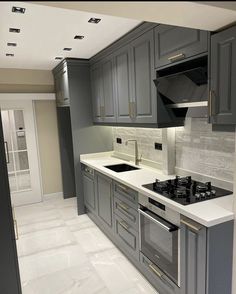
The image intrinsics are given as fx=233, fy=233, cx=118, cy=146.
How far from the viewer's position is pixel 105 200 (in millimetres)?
3043

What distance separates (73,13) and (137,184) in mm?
1631

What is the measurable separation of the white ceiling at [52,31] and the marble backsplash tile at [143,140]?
120 centimetres

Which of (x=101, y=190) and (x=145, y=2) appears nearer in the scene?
(x=145, y=2)

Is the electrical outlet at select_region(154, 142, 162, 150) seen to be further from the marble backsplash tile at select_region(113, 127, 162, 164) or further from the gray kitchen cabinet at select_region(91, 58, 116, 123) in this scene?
the gray kitchen cabinet at select_region(91, 58, 116, 123)

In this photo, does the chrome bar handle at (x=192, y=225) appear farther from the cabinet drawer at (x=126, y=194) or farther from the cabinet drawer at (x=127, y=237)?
the cabinet drawer at (x=127, y=237)

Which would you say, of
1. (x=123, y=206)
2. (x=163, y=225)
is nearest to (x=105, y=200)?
(x=123, y=206)

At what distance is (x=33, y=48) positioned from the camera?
292 centimetres

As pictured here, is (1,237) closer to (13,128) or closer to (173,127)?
(173,127)

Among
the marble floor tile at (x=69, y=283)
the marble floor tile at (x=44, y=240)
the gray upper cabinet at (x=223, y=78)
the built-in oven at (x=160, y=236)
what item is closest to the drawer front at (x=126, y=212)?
the built-in oven at (x=160, y=236)

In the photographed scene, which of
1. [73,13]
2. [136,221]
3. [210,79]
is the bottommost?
[136,221]

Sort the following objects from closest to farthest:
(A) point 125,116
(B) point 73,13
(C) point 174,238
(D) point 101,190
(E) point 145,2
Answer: (E) point 145,2 → (C) point 174,238 → (B) point 73,13 → (A) point 125,116 → (D) point 101,190

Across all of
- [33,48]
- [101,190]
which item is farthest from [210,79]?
[33,48]

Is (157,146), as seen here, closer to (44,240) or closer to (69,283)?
(69,283)

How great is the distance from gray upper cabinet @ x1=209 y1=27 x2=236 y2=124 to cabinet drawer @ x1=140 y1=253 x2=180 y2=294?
135 cm
